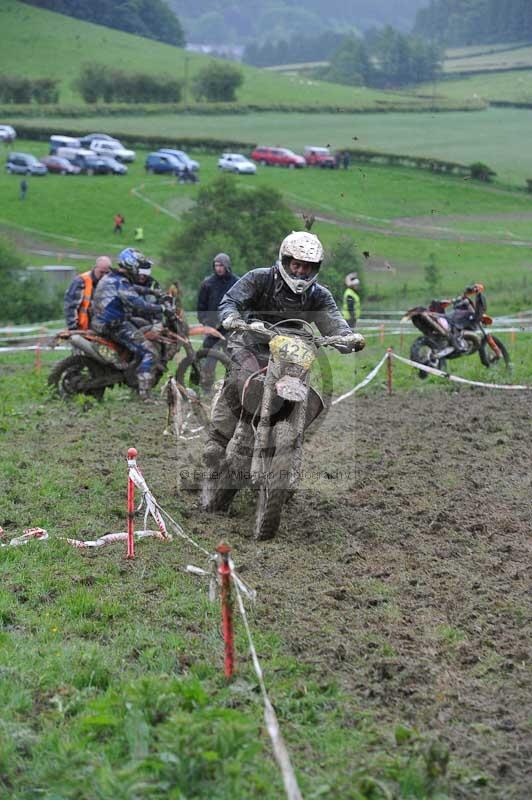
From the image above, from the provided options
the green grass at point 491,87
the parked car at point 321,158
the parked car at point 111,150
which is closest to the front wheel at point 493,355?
the green grass at point 491,87

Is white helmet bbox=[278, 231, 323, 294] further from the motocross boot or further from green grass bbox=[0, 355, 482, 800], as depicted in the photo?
the motocross boot

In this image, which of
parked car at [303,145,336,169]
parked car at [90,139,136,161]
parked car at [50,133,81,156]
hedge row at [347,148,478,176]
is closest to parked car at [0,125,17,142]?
parked car at [50,133,81,156]

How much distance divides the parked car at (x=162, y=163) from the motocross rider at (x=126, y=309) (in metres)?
49.5

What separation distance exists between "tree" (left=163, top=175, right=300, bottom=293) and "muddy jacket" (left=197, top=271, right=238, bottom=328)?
77.9 ft

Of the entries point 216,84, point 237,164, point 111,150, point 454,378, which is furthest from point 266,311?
point 216,84

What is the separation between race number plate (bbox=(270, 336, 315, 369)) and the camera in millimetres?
8898

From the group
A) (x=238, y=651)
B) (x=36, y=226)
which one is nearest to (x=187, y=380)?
(x=238, y=651)

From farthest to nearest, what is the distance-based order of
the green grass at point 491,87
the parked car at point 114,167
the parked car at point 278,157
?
the parked car at point 114,167 → the parked car at point 278,157 → the green grass at point 491,87

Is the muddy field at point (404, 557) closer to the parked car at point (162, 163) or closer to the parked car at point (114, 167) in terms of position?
the parked car at point (162, 163)

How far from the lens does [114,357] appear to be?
15.2m

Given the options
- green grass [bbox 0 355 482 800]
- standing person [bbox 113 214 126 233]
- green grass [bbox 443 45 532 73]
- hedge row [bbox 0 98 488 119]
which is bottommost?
standing person [bbox 113 214 126 233]

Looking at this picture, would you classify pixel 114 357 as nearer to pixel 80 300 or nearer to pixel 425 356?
pixel 80 300

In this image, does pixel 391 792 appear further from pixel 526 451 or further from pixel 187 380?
pixel 187 380

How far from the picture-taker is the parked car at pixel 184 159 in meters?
63.0
